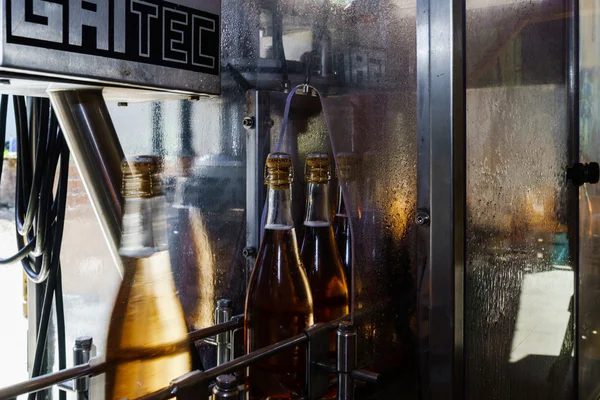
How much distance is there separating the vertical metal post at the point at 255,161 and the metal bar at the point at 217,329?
7 centimetres

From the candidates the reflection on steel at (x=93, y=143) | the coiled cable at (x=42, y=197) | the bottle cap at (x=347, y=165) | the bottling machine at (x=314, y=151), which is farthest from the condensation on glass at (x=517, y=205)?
the coiled cable at (x=42, y=197)

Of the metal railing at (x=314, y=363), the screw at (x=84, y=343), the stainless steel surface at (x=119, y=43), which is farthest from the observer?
the screw at (x=84, y=343)

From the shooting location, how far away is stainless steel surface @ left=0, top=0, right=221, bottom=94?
0.35 metres

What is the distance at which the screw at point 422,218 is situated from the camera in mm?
560

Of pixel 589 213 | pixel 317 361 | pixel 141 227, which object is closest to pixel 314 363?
pixel 317 361

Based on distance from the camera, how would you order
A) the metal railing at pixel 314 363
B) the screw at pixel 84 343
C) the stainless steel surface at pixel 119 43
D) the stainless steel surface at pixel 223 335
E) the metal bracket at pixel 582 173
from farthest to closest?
the metal bracket at pixel 582 173, the stainless steel surface at pixel 223 335, the screw at pixel 84 343, the metal railing at pixel 314 363, the stainless steel surface at pixel 119 43

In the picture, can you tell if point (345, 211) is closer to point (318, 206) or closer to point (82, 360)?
point (318, 206)

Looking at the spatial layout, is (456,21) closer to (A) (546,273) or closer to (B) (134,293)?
(B) (134,293)

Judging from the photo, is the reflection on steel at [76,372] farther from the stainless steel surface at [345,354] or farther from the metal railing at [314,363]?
the stainless steel surface at [345,354]

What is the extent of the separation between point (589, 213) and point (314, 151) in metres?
0.68

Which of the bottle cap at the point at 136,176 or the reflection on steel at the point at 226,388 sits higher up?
the bottle cap at the point at 136,176

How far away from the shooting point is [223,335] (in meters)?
0.69

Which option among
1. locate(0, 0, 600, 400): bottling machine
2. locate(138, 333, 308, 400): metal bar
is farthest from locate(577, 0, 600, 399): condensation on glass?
locate(138, 333, 308, 400): metal bar

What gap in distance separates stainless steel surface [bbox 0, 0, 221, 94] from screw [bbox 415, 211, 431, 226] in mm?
233
